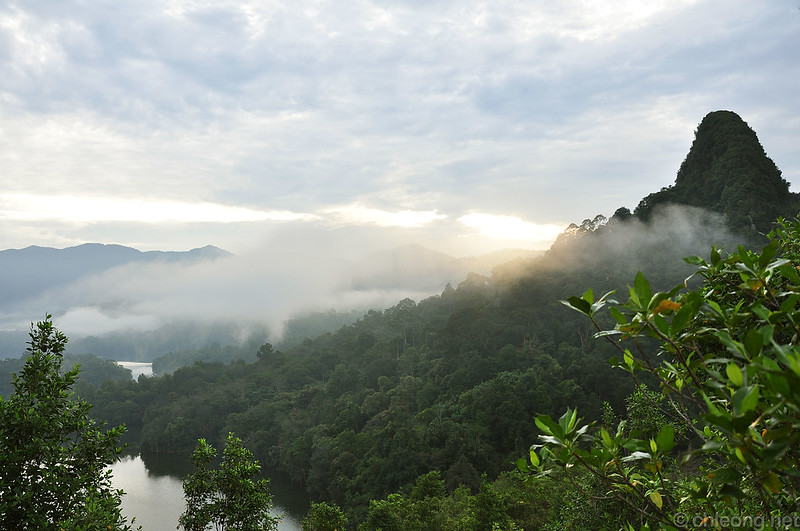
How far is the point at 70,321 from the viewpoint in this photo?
18650 centimetres

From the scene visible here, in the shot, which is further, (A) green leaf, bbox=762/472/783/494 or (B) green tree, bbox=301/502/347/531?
(B) green tree, bbox=301/502/347/531

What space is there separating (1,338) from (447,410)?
641 ft

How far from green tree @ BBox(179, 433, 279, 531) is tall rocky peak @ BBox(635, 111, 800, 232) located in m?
43.1

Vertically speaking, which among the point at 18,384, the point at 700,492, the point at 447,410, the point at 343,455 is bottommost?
the point at 343,455

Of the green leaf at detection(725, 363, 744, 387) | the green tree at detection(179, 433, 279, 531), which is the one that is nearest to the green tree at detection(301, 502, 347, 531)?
the green tree at detection(179, 433, 279, 531)

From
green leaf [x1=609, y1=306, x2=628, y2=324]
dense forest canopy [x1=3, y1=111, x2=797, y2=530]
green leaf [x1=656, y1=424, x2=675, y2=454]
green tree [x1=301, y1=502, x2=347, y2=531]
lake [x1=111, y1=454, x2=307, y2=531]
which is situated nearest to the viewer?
green leaf [x1=656, y1=424, x2=675, y2=454]

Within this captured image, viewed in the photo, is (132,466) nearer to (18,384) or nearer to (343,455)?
(343,455)

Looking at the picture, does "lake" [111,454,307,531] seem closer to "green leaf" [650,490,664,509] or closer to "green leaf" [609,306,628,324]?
"green leaf" [650,490,664,509]

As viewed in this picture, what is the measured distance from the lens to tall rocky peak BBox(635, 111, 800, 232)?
3975 centimetres

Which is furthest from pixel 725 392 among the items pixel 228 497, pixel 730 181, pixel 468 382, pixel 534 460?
pixel 730 181

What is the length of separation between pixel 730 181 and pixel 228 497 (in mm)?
51132

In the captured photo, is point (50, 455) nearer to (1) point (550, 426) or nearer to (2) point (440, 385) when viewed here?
(1) point (550, 426)

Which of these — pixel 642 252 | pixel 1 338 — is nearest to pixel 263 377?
pixel 642 252

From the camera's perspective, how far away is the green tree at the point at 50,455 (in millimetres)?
4965
